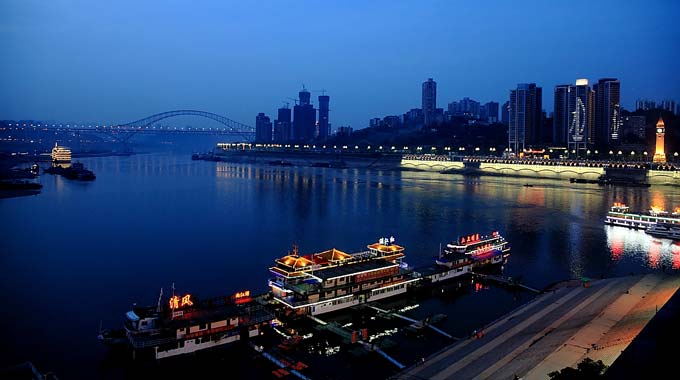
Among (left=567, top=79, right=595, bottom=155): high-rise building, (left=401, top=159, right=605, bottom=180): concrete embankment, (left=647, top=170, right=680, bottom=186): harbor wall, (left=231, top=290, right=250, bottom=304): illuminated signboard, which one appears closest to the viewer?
(left=231, top=290, right=250, bottom=304): illuminated signboard

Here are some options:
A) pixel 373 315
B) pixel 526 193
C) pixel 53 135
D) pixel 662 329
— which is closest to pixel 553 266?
pixel 373 315

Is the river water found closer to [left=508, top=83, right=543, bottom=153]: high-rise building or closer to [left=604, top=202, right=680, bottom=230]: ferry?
[left=604, top=202, right=680, bottom=230]: ferry

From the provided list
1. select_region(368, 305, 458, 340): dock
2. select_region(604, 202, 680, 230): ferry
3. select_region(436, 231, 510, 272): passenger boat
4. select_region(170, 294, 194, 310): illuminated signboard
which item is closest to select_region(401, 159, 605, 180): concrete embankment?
select_region(604, 202, 680, 230): ferry

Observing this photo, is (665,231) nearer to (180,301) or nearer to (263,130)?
(180,301)

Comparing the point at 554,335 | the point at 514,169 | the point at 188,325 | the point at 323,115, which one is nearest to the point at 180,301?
the point at 188,325

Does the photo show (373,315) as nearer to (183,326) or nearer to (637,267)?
(183,326)

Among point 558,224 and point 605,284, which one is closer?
point 605,284
